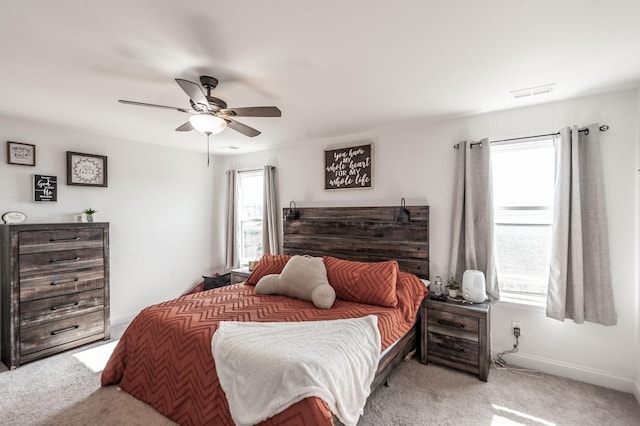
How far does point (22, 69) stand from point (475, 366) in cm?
415

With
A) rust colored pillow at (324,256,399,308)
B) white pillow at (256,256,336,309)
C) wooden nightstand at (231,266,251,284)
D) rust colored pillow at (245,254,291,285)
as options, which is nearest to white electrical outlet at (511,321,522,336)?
rust colored pillow at (324,256,399,308)

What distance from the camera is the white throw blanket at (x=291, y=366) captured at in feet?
5.04

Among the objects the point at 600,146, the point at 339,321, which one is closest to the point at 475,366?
the point at 339,321

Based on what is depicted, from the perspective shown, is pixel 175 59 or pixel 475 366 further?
pixel 475 366

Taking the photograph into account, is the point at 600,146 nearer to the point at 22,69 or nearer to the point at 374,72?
the point at 374,72

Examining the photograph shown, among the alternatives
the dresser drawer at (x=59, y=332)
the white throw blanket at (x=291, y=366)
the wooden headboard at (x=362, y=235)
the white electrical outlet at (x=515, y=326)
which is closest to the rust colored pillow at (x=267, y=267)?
the wooden headboard at (x=362, y=235)

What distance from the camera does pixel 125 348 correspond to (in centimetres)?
239

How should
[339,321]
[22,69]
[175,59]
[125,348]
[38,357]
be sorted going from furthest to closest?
[38,357]
[125,348]
[339,321]
[22,69]
[175,59]

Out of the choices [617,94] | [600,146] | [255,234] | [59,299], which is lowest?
[59,299]

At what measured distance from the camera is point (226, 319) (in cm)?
225

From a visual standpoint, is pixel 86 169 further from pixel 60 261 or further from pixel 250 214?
pixel 250 214

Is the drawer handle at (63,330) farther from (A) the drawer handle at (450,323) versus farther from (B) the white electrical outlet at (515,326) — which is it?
(B) the white electrical outlet at (515,326)

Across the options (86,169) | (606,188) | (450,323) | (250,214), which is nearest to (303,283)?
(450,323)

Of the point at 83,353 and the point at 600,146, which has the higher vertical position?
the point at 600,146
